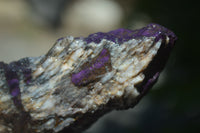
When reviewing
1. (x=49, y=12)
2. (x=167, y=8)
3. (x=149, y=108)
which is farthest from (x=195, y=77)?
(x=49, y=12)

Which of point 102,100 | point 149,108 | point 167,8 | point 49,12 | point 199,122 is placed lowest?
point 199,122

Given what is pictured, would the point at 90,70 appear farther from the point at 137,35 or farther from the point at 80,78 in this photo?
the point at 137,35

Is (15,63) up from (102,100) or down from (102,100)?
up

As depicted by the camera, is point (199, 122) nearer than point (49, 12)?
Yes

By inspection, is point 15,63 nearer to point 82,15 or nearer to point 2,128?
point 2,128

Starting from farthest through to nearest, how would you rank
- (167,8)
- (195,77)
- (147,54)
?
(167,8), (195,77), (147,54)

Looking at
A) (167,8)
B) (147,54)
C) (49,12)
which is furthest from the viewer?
(49,12)

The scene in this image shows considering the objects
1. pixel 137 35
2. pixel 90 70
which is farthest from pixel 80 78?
pixel 137 35
